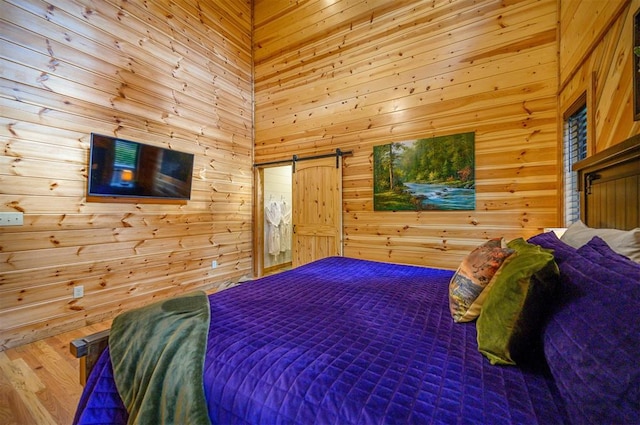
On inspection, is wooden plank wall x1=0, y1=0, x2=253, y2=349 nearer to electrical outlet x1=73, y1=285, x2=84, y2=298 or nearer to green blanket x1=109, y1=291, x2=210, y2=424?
A: electrical outlet x1=73, y1=285, x2=84, y2=298

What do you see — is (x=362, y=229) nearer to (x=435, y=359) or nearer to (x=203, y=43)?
(x=435, y=359)

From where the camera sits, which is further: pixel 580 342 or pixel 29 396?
pixel 29 396

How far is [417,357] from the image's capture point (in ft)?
3.10

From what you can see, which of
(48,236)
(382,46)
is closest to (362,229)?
(382,46)

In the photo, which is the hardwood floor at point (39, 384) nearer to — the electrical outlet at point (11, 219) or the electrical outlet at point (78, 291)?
the electrical outlet at point (78, 291)

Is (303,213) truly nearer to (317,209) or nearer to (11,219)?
(317,209)

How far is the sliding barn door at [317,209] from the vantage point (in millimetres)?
3941

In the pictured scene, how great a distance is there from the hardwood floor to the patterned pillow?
2218 mm

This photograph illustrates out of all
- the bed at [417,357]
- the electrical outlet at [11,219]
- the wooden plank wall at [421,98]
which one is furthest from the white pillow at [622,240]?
the electrical outlet at [11,219]

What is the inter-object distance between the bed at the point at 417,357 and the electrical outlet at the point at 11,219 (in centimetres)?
202

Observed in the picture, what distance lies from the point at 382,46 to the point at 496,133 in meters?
1.85

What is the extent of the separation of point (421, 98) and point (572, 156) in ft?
5.32

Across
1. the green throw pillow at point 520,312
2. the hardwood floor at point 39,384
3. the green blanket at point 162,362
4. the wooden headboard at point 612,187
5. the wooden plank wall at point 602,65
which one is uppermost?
the wooden plank wall at point 602,65

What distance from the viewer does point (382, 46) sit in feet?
11.8
